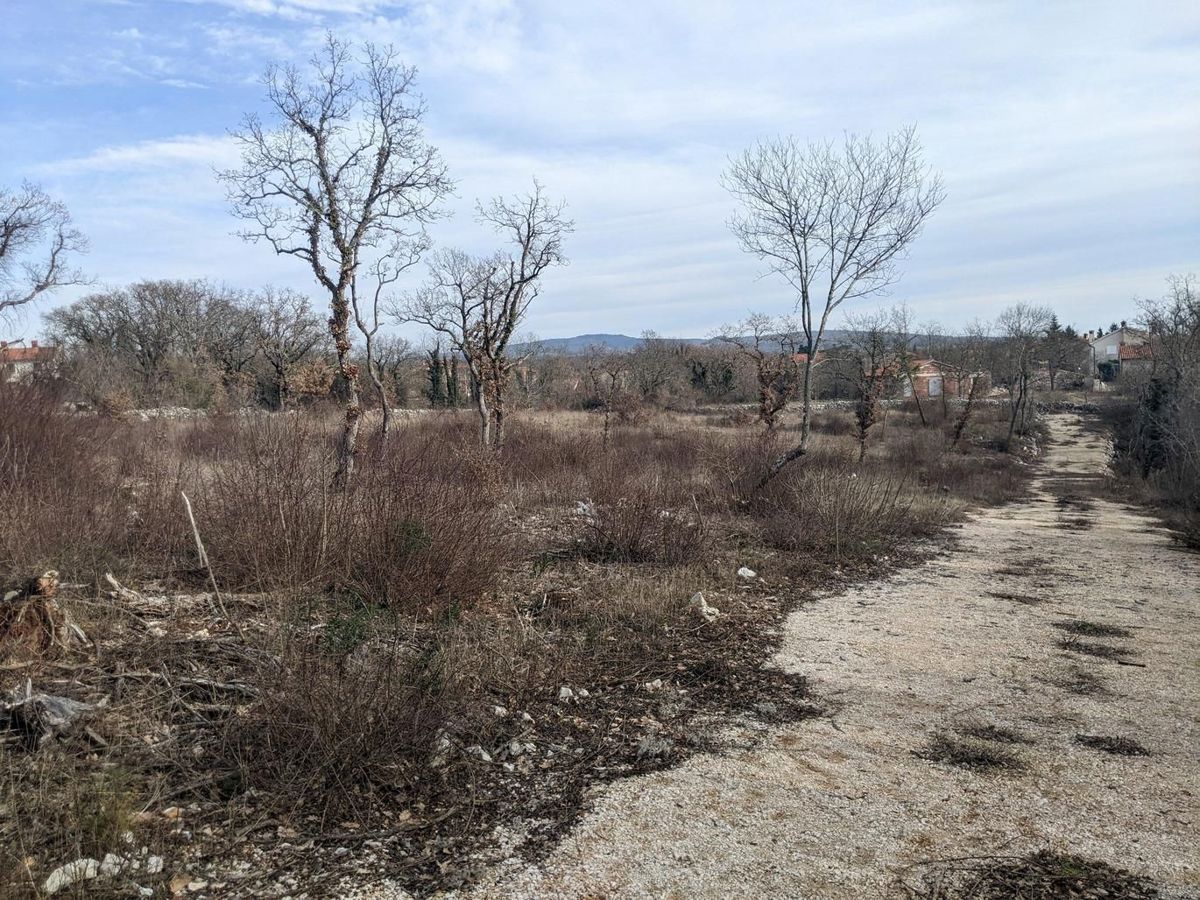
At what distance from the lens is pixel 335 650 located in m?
4.67

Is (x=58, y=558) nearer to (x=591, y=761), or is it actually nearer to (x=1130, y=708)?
(x=591, y=761)

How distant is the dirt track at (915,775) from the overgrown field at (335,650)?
1.21ft

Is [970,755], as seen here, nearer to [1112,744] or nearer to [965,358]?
[1112,744]

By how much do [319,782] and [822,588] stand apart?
681 cm

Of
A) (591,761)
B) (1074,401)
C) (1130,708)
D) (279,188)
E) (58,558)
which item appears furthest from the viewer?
(1074,401)

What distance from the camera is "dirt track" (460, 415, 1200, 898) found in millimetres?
3564

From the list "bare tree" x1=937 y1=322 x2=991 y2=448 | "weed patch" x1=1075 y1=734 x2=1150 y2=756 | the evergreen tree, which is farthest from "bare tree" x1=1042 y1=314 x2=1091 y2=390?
"weed patch" x1=1075 y1=734 x2=1150 y2=756

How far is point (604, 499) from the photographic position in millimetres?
10609

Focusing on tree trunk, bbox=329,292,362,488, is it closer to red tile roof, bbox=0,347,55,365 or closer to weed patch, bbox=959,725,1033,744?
red tile roof, bbox=0,347,55,365

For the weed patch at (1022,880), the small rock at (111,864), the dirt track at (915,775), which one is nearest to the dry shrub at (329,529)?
the dirt track at (915,775)

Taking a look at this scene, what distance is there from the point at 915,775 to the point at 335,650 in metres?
3.25

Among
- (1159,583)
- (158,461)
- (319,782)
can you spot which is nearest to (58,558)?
(158,461)

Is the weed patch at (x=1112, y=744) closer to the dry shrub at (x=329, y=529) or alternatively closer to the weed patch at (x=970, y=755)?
the weed patch at (x=970, y=755)

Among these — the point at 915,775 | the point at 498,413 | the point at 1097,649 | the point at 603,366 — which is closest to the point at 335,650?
the point at 915,775
